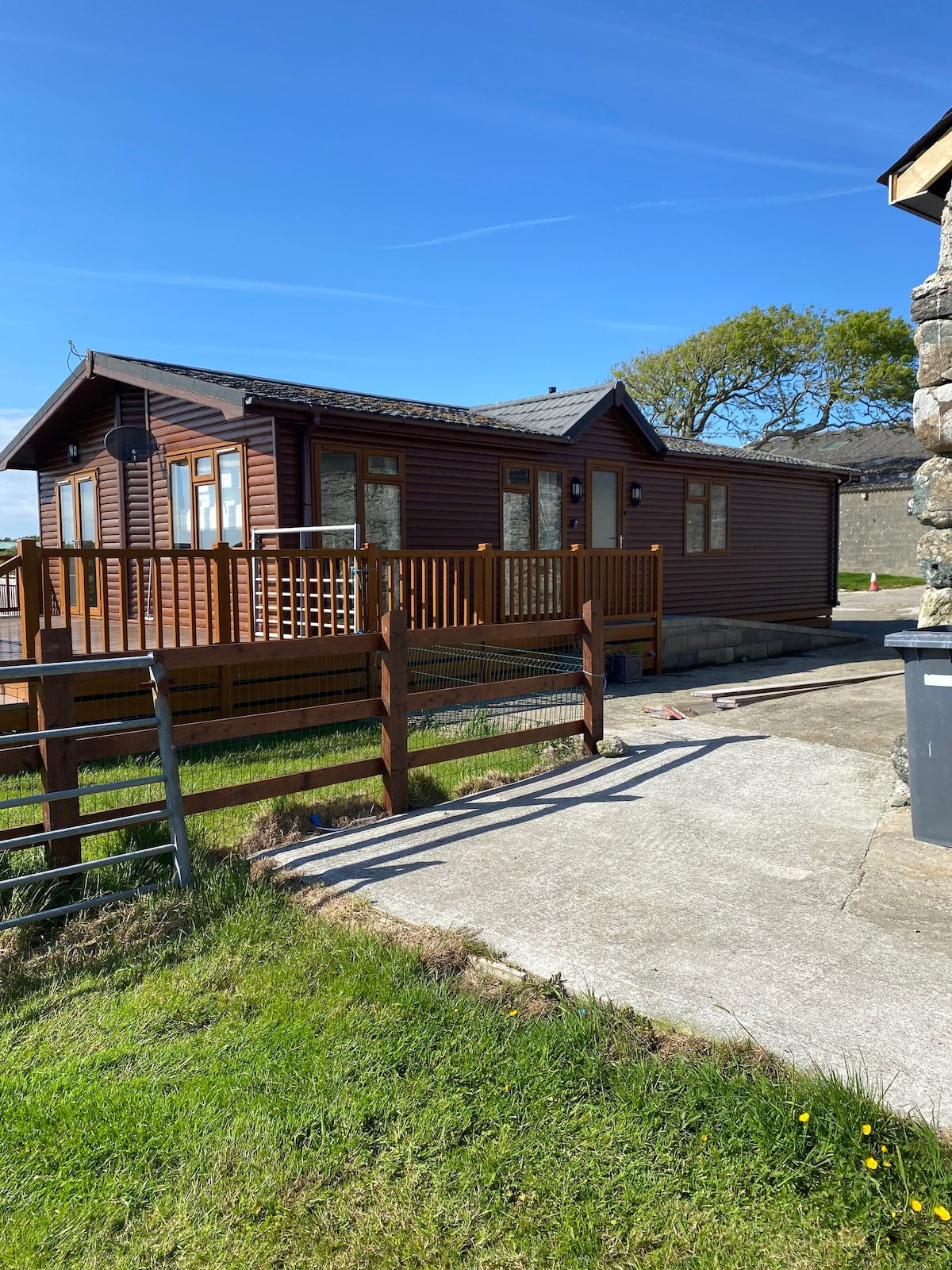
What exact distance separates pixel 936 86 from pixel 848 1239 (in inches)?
773

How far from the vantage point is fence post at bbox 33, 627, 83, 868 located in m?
4.34

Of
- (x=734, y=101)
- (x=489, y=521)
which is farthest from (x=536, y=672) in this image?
(x=734, y=101)

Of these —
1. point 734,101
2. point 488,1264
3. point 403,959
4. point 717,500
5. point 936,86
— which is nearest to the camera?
point 488,1264

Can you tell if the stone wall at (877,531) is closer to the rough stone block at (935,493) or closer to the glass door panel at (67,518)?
the glass door panel at (67,518)

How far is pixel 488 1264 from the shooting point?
6.95 feet

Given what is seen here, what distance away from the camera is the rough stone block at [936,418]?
5141 millimetres

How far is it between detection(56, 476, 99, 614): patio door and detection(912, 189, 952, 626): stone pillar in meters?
12.9

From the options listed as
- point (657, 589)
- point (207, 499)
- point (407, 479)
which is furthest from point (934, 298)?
point (207, 499)

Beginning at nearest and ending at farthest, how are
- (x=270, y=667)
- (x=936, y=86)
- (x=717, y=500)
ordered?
(x=270, y=667) → (x=936, y=86) → (x=717, y=500)

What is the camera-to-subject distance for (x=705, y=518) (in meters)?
17.6

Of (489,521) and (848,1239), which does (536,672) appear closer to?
(489,521)

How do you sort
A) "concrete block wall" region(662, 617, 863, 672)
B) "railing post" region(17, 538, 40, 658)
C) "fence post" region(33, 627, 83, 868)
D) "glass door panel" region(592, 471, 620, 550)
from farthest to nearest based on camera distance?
"glass door panel" region(592, 471, 620, 550)
"concrete block wall" region(662, 617, 863, 672)
"railing post" region(17, 538, 40, 658)
"fence post" region(33, 627, 83, 868)

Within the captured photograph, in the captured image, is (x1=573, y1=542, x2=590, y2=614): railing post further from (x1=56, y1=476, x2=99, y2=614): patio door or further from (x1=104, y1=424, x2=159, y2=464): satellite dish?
(x1=56, y1=476, x2=99, y2=614): patio door

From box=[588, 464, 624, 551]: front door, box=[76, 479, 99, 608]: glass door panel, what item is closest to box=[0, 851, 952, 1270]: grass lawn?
box=[588, 464, 624, 551]: front door
